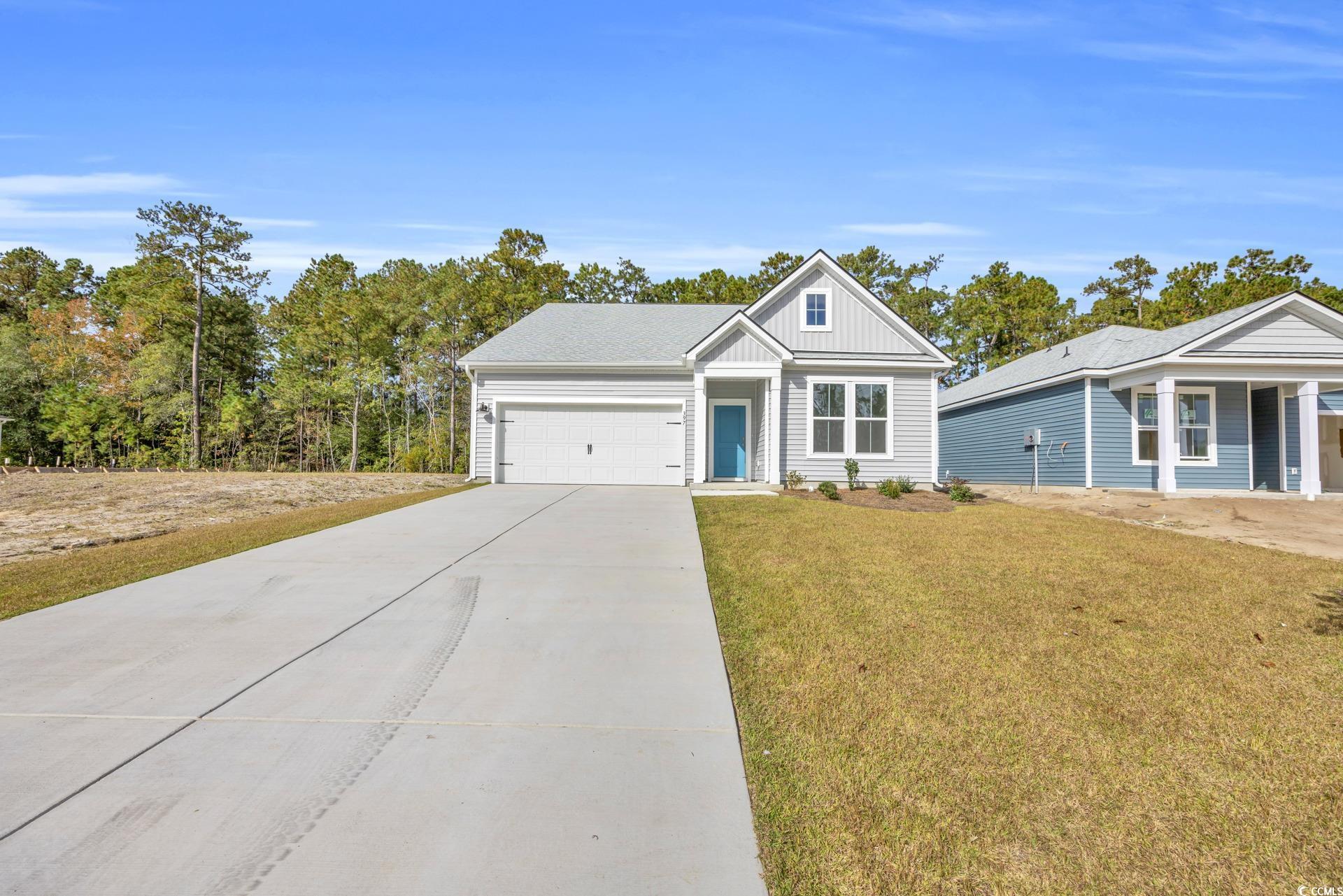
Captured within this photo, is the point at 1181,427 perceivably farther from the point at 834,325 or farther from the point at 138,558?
the point at 138,558

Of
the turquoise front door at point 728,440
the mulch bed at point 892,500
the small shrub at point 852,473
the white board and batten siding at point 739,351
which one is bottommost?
the mulch bed at point 892,500

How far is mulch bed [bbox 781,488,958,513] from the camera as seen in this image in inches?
518

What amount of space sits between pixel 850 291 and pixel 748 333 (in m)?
3.17

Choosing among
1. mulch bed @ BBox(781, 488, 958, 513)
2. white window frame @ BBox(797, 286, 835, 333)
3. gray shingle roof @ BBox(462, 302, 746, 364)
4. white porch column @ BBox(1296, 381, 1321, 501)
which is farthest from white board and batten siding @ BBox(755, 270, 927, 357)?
white porch column @ BBox(1296, 381, 1321, 501)

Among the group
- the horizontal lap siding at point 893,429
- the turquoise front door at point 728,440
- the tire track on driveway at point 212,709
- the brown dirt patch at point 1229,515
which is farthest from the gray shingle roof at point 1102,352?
the tire track on driveway at point 212,709

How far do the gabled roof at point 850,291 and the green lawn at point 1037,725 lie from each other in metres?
10.3

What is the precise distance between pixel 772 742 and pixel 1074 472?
16.9 metres

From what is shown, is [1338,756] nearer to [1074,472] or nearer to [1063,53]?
[1063,53]

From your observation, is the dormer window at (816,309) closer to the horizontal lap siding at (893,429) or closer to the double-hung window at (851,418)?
the horizontal lap siding at (893,429)

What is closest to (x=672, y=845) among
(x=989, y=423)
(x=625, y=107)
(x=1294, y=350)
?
(x=625, y=107)

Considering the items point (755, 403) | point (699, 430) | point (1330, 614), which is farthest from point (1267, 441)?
point (1330, 614)

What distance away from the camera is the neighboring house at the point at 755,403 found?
16.2m

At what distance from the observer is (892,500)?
14.1m

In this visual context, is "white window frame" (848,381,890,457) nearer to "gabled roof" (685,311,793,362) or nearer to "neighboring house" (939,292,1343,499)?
"gabled roof" (685,311,793,362)
